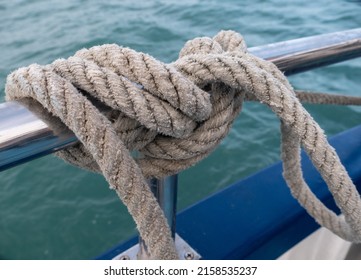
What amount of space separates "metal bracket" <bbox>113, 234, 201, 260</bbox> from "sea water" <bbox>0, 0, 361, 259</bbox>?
1232 mm

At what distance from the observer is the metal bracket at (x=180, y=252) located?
100 centimetres

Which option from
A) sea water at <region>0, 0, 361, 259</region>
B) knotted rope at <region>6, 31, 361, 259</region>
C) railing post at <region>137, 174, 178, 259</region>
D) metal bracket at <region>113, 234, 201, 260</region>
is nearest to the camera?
knotted rope at <region>6, 31, 361, 259</region>

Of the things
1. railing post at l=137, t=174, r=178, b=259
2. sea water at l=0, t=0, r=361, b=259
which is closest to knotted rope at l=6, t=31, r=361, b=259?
railing post at l=137, t=174, r=178, b=259

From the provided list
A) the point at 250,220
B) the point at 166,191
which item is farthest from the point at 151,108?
the point at 250,220

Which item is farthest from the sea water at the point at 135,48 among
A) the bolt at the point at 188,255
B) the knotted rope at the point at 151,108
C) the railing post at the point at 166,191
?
the knotted rope at the point at 151,108

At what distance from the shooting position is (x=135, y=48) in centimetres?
406

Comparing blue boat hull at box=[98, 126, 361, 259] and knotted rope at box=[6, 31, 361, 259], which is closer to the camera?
knotted rope at box=[6, 31, 361, 259]

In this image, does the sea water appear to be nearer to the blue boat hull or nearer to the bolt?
the blue boat hull

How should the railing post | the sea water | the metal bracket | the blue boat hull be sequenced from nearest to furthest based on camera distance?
the railing post, the metal bracket, the blue boat hull, the sea water

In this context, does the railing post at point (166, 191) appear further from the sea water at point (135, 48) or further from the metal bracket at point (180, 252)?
the sea water at point (135, 48)

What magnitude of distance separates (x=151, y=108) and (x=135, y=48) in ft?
11.7

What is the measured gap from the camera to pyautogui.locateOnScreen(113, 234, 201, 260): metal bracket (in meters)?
1.00

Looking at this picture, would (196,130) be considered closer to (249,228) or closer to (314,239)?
(249,228)
